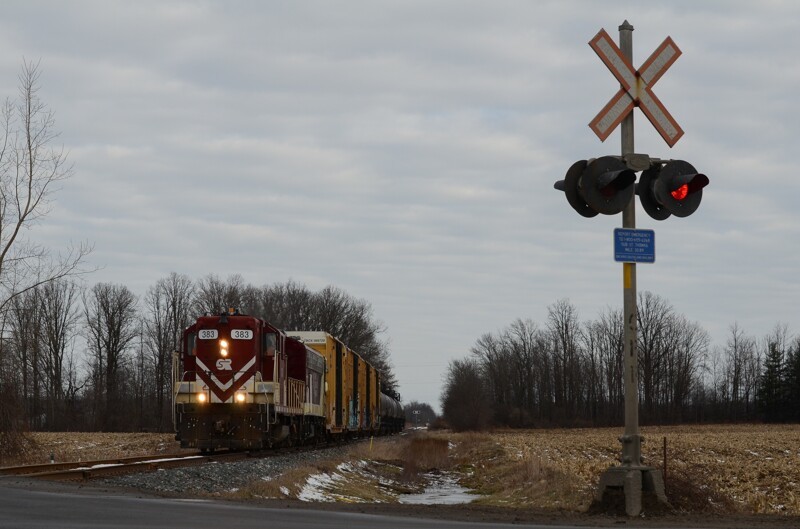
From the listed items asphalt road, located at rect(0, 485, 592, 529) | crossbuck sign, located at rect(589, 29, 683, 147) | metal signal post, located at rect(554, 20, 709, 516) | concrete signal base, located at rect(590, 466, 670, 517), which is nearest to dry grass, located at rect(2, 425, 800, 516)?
concrete signal base, located at rect(590, 466, 670, 517)

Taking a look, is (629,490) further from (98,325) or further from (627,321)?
(98,325)

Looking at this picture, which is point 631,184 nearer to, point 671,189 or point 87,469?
point 671,189

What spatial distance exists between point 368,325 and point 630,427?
102 meters

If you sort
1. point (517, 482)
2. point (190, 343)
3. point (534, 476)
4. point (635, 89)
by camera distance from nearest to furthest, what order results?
point (635, 89) → point (534, 476) → point (517, 482) → point (190, 343)

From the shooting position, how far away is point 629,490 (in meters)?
11.0

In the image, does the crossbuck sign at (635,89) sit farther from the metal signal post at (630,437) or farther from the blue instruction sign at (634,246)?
the blue instruction sign at (634,246)

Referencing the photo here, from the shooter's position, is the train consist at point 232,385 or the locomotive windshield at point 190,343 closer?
the train consist at point 232,385

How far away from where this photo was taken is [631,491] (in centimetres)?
1095

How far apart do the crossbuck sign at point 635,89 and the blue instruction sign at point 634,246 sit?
46.7 inches

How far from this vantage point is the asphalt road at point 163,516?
350 inches

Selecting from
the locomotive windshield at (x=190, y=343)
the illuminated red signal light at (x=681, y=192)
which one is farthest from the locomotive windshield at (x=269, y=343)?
the illuminated red signal light at (x=681, y=192)

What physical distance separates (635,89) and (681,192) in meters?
1.42

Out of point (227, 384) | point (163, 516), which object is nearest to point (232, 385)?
point (227, 384)

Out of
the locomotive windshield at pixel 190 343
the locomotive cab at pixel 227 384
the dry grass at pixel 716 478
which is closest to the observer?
the dry grass at pixel 716 478
